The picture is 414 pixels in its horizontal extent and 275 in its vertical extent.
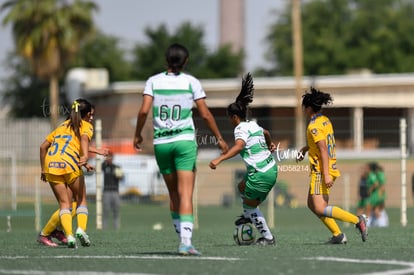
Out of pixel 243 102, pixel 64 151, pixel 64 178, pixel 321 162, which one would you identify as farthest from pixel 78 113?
pixel 321 162

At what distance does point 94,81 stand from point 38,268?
53.4 metres

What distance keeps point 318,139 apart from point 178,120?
7.98ft

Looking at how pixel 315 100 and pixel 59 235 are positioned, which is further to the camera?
pixel 59 235

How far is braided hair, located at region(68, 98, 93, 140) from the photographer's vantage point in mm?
13289

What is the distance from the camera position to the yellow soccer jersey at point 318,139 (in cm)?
1315

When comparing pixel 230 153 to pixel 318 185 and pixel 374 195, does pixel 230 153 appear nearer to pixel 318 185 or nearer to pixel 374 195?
pixel 318 185

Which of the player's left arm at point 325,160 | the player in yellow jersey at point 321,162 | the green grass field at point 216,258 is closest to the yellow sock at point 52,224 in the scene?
the green grass field at point 216,258

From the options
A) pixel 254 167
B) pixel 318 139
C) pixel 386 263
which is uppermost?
pixel 318 139

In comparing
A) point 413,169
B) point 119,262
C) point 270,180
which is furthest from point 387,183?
point 119,262

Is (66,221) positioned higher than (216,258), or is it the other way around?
(66,221)

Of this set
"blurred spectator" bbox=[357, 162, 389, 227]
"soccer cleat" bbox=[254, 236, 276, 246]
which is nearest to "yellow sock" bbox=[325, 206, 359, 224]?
"soccer cleat" bbox=[254, 236, 276, 246]

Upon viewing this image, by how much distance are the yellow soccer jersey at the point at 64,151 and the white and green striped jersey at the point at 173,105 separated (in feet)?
7.06

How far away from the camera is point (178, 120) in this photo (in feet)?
36.8

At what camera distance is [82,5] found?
5631 cm
